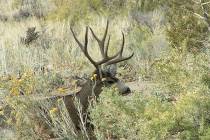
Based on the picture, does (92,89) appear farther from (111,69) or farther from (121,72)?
(121,72)

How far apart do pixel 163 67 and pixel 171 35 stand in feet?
23.1

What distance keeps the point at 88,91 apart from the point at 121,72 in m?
4.42

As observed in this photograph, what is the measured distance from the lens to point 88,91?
35.9 feet

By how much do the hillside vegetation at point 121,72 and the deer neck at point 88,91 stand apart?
0.29 m

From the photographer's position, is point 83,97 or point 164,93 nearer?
point 164,93

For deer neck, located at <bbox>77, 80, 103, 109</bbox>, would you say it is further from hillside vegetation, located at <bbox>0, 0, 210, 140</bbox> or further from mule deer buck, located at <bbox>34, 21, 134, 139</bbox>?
hillside vegetation, located at <bbox>0, 0, 210, 140</bbox>

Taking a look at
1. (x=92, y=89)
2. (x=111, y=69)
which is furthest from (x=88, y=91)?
(x=111, y=69)

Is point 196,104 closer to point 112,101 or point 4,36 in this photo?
point 112,101

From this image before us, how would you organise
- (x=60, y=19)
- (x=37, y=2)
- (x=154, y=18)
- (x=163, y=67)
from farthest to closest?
(x=37, y=2)
(x=60, y=19)
(x=154, y=18)
(x=163, y=67)

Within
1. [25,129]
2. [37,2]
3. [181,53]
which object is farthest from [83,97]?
[37,2]

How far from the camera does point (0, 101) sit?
11648mm

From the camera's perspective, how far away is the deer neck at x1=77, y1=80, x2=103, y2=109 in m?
10.8

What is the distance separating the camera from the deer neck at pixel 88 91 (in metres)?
10.8

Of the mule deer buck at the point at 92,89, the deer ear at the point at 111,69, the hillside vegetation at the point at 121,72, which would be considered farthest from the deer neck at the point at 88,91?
the deer ear at the point at 111,69
